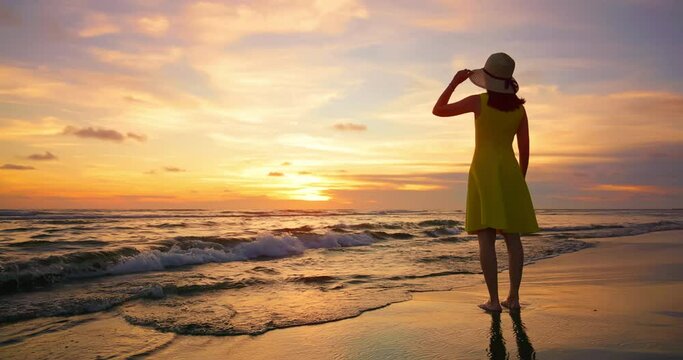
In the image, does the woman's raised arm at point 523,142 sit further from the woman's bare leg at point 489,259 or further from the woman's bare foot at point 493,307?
the woman's bare foot at point 493,307

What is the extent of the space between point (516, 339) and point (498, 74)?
2000 mm

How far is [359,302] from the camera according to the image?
4520 millimetres

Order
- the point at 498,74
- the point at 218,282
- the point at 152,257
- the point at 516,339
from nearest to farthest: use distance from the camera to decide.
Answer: the point at 516,339 → the point at 498,74 → the point at 218,282 → the point at 152,257

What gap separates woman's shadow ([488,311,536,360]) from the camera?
2793 mm

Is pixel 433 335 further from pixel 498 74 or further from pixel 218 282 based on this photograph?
pixel 218 282

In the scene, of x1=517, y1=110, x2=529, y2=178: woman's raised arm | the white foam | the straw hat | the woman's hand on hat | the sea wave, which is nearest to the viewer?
the straw hat

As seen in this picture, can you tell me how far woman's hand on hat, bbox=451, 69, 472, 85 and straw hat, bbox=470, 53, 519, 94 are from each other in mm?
115

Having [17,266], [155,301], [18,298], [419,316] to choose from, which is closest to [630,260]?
[419,316]

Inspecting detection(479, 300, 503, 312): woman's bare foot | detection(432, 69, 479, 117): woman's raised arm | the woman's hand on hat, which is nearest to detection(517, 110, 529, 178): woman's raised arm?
detection(432, 69, 479, 117): woman's raised arm

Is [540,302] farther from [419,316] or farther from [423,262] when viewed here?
[423,262]

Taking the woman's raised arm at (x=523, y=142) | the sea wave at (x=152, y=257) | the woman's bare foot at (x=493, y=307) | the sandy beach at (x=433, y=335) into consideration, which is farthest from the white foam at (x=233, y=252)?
the woman's raised arm at (x=523, y=142)

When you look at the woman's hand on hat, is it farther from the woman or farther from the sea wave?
the sea wave

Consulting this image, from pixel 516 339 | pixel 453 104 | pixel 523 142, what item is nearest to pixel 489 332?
pixel 516 339

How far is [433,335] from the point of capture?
3.28m
